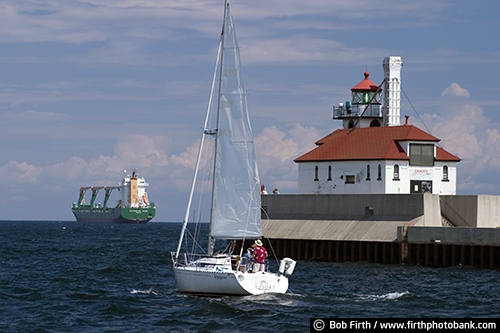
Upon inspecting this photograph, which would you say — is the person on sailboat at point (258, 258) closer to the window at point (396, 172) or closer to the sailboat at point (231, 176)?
the sailboat at point (231, 176)

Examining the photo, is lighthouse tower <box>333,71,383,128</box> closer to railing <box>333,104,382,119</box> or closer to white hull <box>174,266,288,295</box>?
railing <box>333,104,382,119</box>

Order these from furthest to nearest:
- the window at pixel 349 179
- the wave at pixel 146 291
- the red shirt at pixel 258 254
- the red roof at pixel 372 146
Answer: the window at pixel 349 179, the red roof at pixel 372 146, the wave at pixel 146 291, the red shirt at pixel 258 254

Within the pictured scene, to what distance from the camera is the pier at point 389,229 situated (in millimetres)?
49844

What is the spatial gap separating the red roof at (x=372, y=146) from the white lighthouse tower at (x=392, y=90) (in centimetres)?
427

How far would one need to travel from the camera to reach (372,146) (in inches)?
2480

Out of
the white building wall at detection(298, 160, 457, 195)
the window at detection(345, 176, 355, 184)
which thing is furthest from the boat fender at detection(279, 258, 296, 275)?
the window at detection(345, 176, 355, 184)

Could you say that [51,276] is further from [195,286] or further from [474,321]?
[474,321]

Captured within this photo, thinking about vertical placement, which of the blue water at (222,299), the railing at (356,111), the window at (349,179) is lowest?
the blue water at (222,299)

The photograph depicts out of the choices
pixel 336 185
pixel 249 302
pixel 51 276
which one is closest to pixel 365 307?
pixel 249 302

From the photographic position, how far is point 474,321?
28.1m

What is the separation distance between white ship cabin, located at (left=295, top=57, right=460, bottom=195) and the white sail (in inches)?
1073

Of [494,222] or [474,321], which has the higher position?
[494,222]

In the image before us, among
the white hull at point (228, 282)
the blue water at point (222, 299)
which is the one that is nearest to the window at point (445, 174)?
the blue water at point (222, 299)

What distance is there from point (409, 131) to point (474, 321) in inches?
1397
